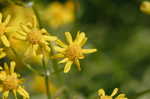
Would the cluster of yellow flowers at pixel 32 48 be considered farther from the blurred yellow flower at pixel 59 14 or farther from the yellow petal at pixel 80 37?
the blurred yellow flower at pixel 59 14

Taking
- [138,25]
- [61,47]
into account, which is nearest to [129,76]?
[138,25]

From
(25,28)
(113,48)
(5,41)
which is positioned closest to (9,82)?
(5,41)

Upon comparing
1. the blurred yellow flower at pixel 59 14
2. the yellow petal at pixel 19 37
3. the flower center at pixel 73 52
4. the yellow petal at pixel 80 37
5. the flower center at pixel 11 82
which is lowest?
the flower center at pixel 11 82

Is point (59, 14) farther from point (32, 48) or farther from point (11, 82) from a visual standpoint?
point (11, 82)

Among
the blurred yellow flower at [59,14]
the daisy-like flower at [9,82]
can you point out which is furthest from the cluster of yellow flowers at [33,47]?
the blurred yellow flower at [59,14]

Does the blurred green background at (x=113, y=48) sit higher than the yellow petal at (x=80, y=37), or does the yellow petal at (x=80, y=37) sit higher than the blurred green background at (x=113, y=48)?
the blurred green background at (x=113, y=48)

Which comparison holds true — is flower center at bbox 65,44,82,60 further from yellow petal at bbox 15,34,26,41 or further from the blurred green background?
the blurred green background

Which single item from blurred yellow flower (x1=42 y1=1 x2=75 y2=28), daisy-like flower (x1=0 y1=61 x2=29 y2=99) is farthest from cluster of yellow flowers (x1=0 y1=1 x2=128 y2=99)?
blurred yellow flower (x1=42 y1=1 x2=75 y2=28)
